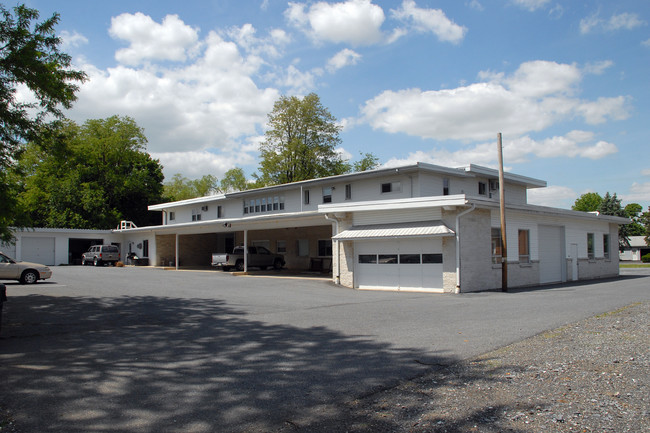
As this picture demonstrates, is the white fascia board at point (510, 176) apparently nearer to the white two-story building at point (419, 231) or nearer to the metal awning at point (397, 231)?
the white two-story building at point (419, 231)

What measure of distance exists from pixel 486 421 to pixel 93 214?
170 feet

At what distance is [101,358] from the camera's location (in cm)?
769

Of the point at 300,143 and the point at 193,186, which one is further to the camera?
the point at 193,186

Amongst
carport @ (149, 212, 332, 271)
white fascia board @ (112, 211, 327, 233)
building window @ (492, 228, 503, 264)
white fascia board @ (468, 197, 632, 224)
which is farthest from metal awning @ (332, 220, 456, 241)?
building window @ (492, 228, 503, 264)

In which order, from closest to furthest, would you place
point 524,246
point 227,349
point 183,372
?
Answer: 1. point 183,372
2. point 227,349
3. point 524,246

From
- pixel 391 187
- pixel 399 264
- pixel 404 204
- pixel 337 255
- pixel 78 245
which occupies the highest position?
pixel 391 187

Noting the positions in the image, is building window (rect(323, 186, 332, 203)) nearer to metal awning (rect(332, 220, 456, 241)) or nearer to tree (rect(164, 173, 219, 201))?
metal awning (rect(332, 220, 456, 241))

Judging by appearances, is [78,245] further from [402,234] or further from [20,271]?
[402,234]

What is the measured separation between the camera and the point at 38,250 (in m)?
39.3

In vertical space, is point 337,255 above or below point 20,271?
above

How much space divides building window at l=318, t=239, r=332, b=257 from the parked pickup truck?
2.93 m

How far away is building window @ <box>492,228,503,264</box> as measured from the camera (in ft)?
64.9

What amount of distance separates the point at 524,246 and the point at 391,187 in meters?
7.93

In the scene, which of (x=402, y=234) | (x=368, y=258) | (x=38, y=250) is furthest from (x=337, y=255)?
(x=38, y=250)
